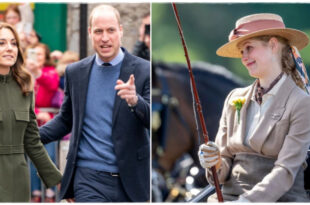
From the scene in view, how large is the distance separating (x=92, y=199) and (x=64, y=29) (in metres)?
3.35

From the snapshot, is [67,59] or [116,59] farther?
[67,59]

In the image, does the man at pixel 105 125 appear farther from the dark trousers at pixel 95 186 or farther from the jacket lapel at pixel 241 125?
the jacket lapel at pixel 241 125

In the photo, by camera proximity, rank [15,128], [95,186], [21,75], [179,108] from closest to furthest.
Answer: [95,186], [15,128], [21,75], [179,108]

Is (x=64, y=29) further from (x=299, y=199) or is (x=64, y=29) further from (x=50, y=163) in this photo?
(x=299, y=199)

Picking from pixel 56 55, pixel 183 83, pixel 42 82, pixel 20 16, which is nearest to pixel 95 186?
pixel 42 82

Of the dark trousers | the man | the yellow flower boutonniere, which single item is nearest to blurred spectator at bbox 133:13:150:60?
the man

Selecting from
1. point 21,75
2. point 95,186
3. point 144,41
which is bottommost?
point 95,186

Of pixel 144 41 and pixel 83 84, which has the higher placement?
pixel 144 41

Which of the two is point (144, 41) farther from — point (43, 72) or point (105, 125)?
point (105, 125)

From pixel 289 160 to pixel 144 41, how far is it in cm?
244

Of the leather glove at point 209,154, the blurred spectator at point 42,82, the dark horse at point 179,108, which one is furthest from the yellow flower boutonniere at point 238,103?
the dark horse at point 179,108

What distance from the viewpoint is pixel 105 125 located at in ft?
15.4

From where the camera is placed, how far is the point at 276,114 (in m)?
3.97

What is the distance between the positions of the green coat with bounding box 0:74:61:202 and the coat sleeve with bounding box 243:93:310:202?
5.72 ft
